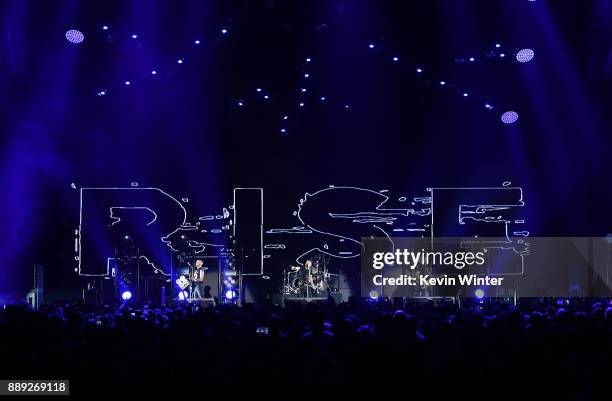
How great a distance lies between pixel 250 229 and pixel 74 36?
766 cm

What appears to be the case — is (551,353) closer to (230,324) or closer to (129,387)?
(230,324)

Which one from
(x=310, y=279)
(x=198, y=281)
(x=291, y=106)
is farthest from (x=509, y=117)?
(x=198, y=281)

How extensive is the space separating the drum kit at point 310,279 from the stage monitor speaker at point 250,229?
1.06 metres

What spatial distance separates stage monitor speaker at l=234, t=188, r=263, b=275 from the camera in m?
25.9

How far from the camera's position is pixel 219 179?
26.6m

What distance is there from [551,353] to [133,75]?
1842 cm

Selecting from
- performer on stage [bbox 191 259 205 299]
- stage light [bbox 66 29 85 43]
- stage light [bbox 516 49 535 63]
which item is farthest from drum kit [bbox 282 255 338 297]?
stage light [bbox 66 29 85 43]

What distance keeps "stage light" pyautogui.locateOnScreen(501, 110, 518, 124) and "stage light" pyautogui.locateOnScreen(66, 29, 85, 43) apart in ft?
39.9

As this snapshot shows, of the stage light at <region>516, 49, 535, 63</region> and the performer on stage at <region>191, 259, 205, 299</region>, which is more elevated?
the stage light at <region>516, 49, 535, 63</region>

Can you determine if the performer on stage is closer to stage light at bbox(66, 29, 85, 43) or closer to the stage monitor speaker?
the stage monitor speaker

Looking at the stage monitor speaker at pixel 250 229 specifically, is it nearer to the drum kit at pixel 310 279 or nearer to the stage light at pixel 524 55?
the drum kit at pixel 310 279

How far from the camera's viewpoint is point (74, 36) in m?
22.4

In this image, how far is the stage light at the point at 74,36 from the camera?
2223cm

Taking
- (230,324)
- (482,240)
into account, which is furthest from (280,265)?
(230,324)
